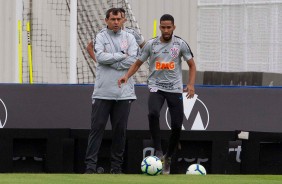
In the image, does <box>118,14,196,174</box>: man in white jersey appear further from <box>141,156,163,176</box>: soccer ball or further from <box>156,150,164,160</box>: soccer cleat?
<box>141,156,163,176</box>: soccer ball

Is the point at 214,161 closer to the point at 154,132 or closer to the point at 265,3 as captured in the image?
the point at 154,132

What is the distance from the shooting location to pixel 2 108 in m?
16.2

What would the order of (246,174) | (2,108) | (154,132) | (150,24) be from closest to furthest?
(154,132), (246,174), (2,108), (150,24)

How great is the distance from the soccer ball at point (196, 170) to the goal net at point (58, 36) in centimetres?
584

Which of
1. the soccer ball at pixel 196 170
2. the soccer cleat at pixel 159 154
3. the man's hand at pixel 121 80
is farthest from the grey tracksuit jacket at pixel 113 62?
the soccer ball at pixel 196 170

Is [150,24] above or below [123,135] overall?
above

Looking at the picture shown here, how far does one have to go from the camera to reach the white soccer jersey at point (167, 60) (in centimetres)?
1434

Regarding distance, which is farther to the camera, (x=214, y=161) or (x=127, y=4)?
(x=127, y=4)

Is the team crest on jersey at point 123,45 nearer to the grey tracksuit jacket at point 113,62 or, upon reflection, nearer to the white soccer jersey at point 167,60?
the grey tracksuit jacket at point 113,62

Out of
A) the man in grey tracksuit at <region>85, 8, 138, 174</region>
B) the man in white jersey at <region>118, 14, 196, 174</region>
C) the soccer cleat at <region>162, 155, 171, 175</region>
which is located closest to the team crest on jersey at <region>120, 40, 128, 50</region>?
the man in grey tracksuit at <region>85, 8, 138, 174</region>

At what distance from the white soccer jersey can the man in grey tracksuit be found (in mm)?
319

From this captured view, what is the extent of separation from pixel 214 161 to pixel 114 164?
67.1 inches

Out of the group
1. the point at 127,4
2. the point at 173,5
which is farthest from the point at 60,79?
the point at 173,5

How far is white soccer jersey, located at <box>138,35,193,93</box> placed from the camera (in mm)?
14344
